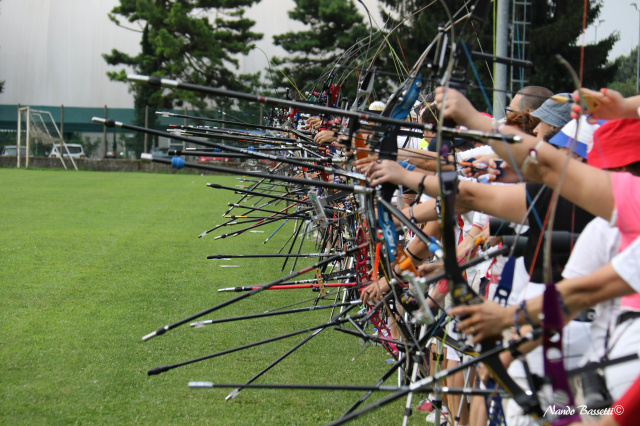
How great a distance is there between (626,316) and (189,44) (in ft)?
100

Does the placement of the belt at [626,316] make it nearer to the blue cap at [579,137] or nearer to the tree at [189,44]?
the blue cap at [579,137]

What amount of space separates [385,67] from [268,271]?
17.4m

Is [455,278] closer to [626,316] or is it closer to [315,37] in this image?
[626,316]

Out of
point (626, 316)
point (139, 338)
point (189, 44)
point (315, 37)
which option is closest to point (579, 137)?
point (626, 316)

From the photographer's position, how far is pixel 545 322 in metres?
1.75

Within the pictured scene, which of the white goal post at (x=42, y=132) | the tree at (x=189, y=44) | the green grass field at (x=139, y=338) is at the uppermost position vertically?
the tree at (x=189, y=44)

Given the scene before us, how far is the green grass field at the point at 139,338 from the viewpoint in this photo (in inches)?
152

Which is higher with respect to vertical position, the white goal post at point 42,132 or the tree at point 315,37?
the tree at point 315,37

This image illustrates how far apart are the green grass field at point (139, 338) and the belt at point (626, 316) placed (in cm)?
208

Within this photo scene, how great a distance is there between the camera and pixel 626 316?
6.27 ft

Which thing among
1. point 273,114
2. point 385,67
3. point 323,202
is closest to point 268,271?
point 273,114

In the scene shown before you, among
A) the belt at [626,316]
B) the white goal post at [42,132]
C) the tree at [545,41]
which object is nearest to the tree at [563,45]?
the tree at [545,41]

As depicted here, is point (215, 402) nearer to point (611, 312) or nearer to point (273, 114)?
point (611, 312)

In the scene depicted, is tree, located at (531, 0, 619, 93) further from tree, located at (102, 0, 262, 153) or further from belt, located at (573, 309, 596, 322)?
tree, located at (102, 0, 262, 153)
